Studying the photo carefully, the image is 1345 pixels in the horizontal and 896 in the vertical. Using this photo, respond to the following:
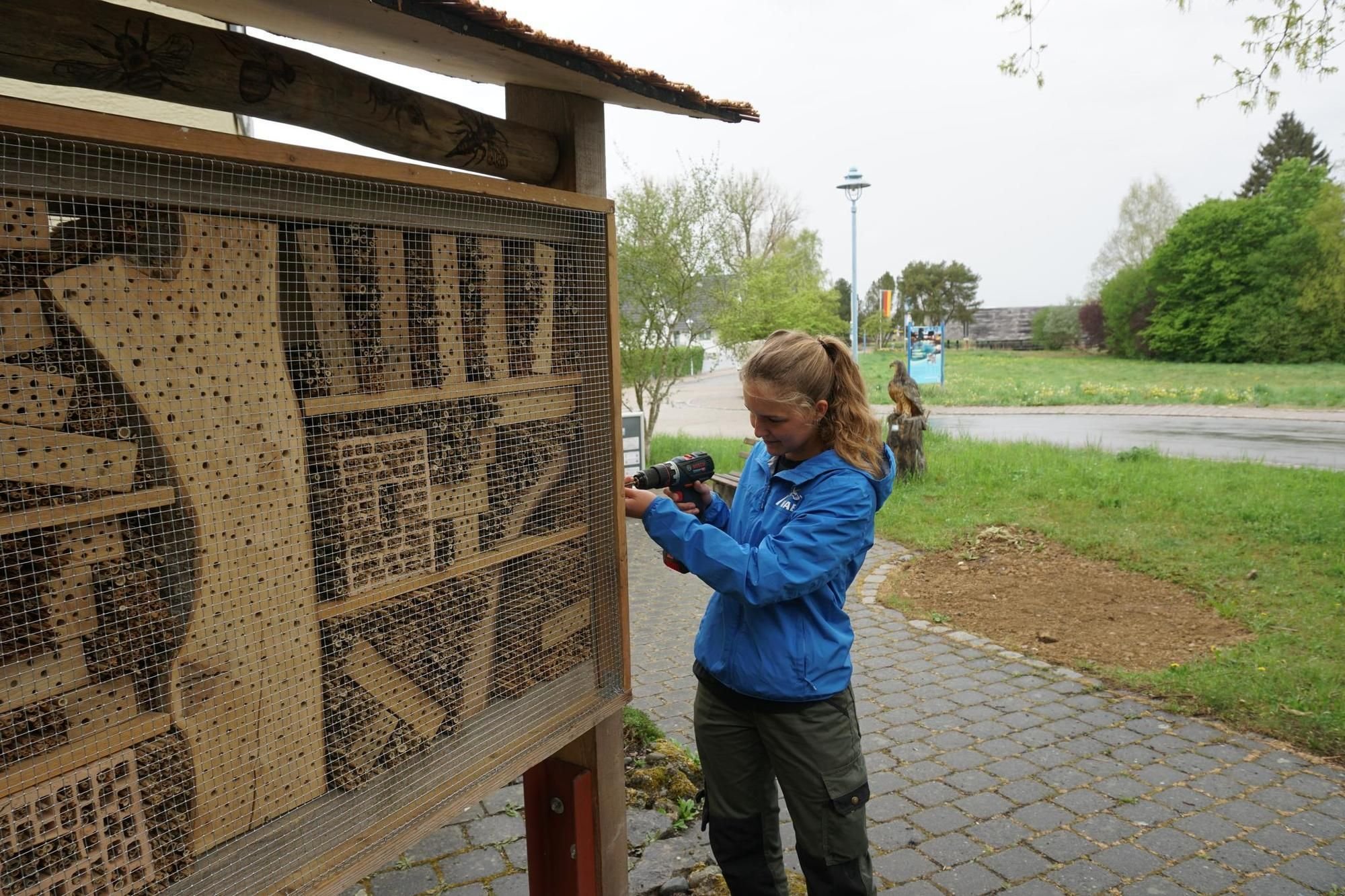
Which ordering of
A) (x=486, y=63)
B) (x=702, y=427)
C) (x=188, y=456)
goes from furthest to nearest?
1. (x=702, y=427)
2. (x=486, y=63)
3. (x=188, y=456)

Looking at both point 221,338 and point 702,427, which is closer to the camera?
point 221,338

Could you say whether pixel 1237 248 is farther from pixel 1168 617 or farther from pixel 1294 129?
pixel 1168 617

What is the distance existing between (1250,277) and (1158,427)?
2726cm

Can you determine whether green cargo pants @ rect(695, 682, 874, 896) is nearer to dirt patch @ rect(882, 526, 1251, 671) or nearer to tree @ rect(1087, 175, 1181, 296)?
dirt patch @ rect(882, 526, 1251, 671)

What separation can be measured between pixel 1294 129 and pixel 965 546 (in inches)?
2472

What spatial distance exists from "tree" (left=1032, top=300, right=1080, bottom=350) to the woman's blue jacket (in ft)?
200

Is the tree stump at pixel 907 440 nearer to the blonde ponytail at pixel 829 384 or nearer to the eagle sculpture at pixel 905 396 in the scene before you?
the eagle sculpture at pixel 905 396

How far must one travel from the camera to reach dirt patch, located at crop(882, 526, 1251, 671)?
Result: 227 inches

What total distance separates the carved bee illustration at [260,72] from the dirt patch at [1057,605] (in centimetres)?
564

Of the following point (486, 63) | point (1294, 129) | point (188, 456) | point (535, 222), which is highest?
point (1294, 129)

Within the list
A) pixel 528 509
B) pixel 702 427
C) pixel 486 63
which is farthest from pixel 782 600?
pixel 702 427

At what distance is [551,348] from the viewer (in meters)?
2.41

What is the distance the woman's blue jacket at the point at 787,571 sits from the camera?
2.26 m

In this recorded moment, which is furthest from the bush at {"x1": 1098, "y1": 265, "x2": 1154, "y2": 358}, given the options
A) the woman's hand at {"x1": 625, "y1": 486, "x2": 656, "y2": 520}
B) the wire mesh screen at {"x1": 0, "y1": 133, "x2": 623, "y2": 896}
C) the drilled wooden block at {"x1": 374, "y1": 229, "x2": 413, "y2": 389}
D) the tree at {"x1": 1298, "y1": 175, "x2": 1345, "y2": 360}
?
the drilled wooden block at {"x1": 374, "y1": 229, "x2": 413, "y2": 389}
